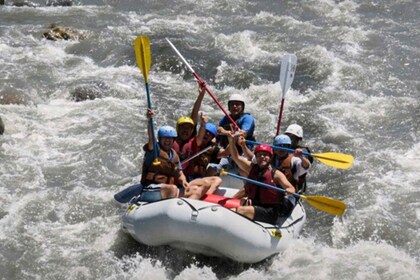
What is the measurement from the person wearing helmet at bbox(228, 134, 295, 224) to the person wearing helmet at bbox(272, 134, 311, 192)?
10.6 inches

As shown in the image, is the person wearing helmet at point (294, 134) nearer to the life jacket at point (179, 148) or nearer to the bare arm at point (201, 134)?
the bare arm at point (201, 134)

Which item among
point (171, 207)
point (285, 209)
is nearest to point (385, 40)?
point (285, 209)

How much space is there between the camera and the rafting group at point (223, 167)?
672cm

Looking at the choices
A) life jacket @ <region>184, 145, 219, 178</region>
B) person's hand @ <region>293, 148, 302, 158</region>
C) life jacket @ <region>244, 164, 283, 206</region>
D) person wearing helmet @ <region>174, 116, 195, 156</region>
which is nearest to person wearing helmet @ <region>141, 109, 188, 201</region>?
person wearing helmet @ <region>174, 116, 195, 156</region>

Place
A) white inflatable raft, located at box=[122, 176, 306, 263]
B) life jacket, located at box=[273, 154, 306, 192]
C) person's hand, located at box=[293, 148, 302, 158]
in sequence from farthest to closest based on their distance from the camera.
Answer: life jacket, located at box=[273, 154, 306, 192] < person's hand, located at box=[293, 148, 302, 158] < white inflatable raft, located at box=[122, 176, 306, 263]

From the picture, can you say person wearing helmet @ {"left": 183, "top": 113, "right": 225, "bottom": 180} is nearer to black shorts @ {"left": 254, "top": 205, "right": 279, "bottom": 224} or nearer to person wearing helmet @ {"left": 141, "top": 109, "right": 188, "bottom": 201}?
person wearing helmet @ {"left": 141, "top": 109, "right": 188, "bottom": 201}

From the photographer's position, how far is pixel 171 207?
20.5 feet

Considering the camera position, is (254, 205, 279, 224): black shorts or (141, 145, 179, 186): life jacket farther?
(141, 145, 179, 186): life jacket

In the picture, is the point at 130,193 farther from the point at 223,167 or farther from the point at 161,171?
the point at 223,167

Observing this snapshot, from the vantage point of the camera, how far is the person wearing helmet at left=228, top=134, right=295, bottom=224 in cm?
665

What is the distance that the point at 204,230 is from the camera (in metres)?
6.13

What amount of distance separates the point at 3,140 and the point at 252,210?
14.6 ft

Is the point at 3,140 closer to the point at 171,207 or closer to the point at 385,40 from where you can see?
the point at 171,207

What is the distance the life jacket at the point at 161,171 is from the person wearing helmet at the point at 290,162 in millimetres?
1165
